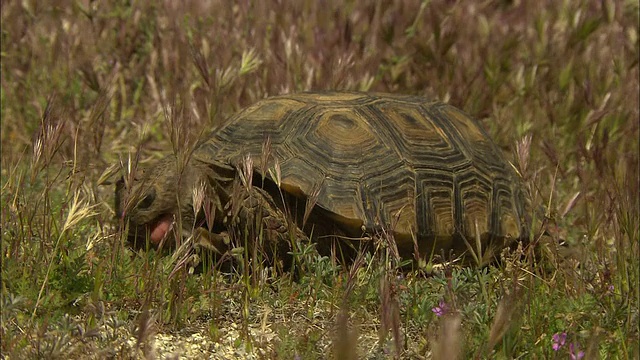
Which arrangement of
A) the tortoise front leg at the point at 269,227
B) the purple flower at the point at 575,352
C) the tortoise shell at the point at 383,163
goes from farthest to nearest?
the tortoise shell at the point at 383,163
the tortoise front leg at the point at 269,227
the purple flower at the point at 575,352

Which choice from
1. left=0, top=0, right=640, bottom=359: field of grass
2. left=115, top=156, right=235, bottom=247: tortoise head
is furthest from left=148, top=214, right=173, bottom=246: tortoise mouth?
left=0, top=0, right=640, bottom=359: field of grass

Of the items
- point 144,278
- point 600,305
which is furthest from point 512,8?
point 144,278

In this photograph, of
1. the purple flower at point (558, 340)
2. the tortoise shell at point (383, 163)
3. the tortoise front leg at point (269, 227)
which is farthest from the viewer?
the tortoise shell at point (383, 163)

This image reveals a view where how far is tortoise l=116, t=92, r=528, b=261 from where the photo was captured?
11.5 ft

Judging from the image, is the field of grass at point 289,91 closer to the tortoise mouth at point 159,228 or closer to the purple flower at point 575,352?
the purple flower at point 575,352

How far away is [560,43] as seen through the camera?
6.45m

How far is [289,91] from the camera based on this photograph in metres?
4.99

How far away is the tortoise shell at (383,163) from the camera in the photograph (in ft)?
11.9

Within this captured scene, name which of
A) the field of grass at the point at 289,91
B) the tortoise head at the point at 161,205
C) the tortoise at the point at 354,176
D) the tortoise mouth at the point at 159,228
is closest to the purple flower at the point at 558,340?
the field of grass at the point at 289,91

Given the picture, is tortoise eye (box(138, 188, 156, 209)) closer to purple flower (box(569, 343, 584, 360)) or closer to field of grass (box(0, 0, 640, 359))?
field of grass (box(0, 0, 640, 359))

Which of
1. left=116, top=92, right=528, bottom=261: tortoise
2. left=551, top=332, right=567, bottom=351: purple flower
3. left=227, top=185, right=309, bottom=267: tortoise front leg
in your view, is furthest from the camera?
left=116, top=92, right=528, bottom=261: tortoise

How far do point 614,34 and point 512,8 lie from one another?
1.71m

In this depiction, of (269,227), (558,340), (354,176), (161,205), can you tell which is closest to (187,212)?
(161,205)

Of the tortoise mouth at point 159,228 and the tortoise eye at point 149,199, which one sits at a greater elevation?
the tortoise eye at point 149,199
